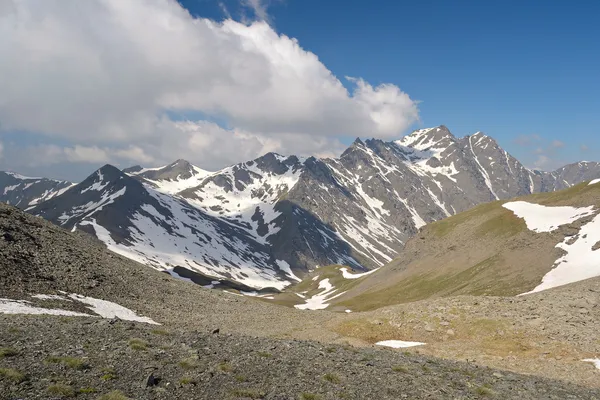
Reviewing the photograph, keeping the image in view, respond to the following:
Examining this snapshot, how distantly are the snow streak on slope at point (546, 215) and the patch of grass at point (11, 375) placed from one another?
357 feet

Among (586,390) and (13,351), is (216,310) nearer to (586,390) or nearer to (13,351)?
(13,351)

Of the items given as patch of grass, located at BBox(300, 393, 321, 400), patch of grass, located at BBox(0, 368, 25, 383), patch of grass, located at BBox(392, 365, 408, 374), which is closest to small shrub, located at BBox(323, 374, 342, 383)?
patch of grass, located at BBox(300, 393, 321, 400)

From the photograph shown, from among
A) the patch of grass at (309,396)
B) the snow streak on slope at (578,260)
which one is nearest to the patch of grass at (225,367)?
the patch of grass at (309,396)

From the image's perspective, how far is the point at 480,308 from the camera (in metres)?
42.6

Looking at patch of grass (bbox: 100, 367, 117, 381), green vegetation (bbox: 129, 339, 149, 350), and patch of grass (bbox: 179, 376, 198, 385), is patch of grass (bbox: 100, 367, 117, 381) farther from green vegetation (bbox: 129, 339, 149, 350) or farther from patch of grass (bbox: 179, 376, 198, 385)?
green vegetation (bbox: 129, 339, 149, 350)

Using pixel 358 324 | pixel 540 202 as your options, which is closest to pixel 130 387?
pixel 358 324

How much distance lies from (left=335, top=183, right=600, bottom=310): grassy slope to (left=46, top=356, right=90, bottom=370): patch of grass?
256ft

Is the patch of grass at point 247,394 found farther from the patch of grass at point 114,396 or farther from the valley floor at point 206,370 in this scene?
the patch of grass at point 114,396

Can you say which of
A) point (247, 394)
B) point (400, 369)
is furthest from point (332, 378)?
point (400, 369)

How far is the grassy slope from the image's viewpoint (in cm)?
8456

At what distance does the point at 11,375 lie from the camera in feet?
45.8

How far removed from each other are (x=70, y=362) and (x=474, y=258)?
105 meters

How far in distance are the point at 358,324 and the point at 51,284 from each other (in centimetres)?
3326

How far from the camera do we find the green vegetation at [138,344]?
64.1 feet
